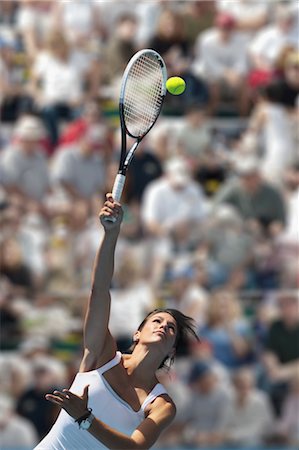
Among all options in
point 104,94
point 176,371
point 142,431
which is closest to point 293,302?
point 176,371

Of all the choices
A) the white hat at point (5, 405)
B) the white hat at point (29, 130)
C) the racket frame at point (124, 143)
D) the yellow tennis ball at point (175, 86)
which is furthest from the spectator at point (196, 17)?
the racket frame at point (124, 143)

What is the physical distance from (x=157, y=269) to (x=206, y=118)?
7.85 ft

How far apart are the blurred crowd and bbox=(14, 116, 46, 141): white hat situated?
0.6 inches

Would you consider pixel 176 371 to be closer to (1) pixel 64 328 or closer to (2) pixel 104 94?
(1) pixel 64 328

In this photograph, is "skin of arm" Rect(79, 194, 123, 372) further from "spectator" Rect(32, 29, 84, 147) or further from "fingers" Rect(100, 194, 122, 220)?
"spectator" Rect(32, 29, 84, 147)

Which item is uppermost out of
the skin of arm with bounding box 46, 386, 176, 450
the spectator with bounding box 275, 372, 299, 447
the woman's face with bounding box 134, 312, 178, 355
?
the woman's face with bounding box 134, 312, 178, 355

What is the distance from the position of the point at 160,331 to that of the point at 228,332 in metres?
5.72

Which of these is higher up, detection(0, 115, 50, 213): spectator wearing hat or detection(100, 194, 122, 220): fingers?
detection(0, 115, 50, 213): spectator wearing hat

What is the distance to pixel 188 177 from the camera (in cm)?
1257

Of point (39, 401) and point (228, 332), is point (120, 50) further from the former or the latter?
point (39, 401)

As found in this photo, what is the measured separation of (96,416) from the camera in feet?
18.6

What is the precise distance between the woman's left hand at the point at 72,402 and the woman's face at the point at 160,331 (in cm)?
59

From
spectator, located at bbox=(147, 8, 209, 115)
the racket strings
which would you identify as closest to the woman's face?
the racket strings

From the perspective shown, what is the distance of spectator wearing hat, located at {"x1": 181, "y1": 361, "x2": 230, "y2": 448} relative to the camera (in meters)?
11.1
